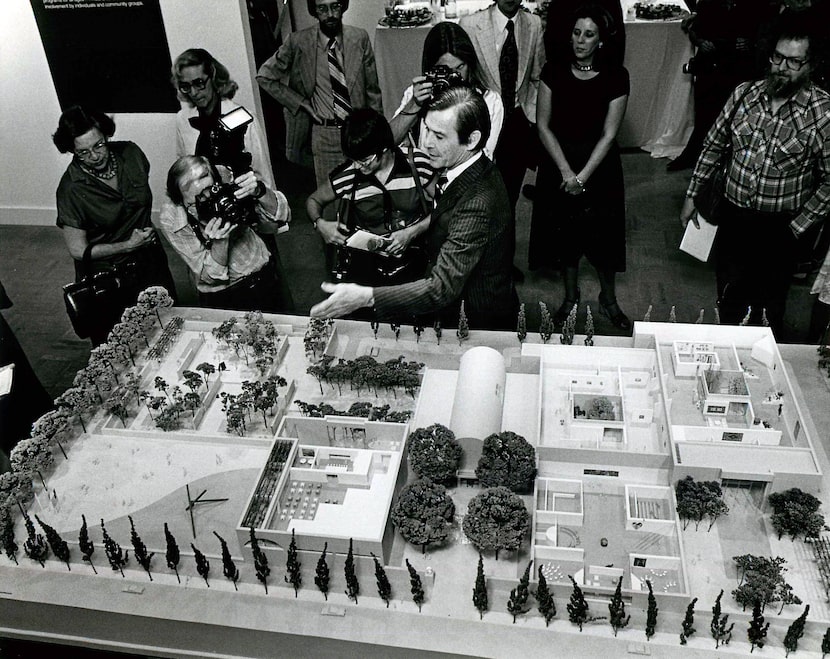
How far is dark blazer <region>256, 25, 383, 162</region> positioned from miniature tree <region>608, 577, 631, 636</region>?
199 inches

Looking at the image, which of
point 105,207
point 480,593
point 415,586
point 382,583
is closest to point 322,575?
point 382,583

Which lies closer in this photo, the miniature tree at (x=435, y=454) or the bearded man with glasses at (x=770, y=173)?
the miniature tree at (x=435, y=454)

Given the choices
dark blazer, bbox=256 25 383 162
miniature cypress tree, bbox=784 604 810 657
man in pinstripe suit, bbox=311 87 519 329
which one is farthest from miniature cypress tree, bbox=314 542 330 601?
dark blazer, bbox=256 25 383 162

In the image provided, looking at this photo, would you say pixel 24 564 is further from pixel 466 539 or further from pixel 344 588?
pixel 466 539

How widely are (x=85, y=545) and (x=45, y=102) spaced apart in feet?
18.9

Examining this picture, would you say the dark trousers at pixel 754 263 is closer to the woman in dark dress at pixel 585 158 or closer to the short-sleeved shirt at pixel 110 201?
the woman in dark dress at pixel 585 158

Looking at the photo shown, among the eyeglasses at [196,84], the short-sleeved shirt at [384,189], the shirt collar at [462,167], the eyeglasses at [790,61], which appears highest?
the eyeglasses at [790,61]

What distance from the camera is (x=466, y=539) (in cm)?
582

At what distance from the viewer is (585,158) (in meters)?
8.02

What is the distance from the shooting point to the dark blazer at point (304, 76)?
7613 millimetres

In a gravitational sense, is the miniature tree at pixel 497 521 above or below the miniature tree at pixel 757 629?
above

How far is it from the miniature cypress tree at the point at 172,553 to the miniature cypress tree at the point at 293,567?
0.78 metres

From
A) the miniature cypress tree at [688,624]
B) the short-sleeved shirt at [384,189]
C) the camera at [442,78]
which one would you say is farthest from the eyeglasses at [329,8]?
the miniature cypress tree at [688,624]

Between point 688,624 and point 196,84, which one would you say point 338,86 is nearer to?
point 196,84
